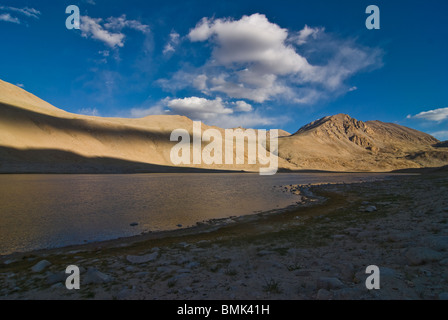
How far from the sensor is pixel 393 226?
11.0 m

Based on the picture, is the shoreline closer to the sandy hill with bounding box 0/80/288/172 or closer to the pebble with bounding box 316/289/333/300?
the pebble with bounding box 316/289/333/300

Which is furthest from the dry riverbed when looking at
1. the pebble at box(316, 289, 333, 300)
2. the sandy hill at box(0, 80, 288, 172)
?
the sandy hill at box(0, 80, 288, 172)

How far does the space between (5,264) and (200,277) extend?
8944 millimetres

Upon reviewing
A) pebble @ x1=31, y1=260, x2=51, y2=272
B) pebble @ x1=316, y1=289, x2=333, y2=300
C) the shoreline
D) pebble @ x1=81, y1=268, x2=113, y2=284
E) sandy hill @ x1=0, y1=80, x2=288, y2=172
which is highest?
sandy hill @ x1=0, y1=80, x2=288, y2=172

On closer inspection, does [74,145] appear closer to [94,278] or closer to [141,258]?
[141,258]

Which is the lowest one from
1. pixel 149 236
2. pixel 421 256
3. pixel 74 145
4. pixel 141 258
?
pixel 149 236

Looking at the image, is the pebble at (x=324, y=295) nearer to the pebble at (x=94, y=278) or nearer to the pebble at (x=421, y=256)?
the pebble at (x=421, y=256)

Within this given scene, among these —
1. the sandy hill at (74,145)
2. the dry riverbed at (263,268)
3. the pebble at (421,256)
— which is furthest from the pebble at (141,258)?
the sandy hill at (74,145)

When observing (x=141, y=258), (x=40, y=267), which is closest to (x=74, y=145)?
(x=40, y=267)

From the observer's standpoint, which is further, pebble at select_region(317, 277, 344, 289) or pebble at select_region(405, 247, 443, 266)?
pebble at select_region(405, 247, 443, 266)

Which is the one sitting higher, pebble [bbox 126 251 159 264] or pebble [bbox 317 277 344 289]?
pebble [bbox 317 277 344 289]

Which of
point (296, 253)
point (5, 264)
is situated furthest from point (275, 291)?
→ point (5, 264)

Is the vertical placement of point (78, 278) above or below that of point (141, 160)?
below
